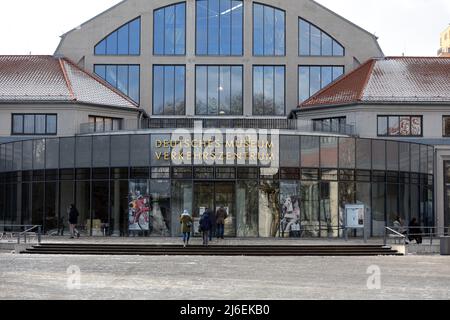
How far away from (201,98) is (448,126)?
1826cm

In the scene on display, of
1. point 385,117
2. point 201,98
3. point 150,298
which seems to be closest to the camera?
point 150,298

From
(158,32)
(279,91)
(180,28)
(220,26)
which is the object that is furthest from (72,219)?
(220,26)

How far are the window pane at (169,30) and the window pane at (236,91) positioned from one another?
4.93 m

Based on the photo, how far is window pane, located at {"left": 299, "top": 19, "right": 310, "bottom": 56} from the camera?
66375mm

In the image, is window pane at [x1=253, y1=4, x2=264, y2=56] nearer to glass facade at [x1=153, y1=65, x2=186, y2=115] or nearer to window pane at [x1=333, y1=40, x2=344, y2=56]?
window pane at [x1=333, y1=40, x2=344, y2=56]

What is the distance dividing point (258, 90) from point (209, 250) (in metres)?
29.1

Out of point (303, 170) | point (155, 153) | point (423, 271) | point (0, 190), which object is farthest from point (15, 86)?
point (423, 271)

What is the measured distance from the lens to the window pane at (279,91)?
217 ft

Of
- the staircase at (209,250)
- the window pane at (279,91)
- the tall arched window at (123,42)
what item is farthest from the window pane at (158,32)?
the staircase at (209,250)

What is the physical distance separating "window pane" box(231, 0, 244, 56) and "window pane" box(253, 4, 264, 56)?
990mm

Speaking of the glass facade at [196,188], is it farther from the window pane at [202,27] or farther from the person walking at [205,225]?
the window pane at [202,27]

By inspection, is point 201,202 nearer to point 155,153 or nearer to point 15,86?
point 155,153
